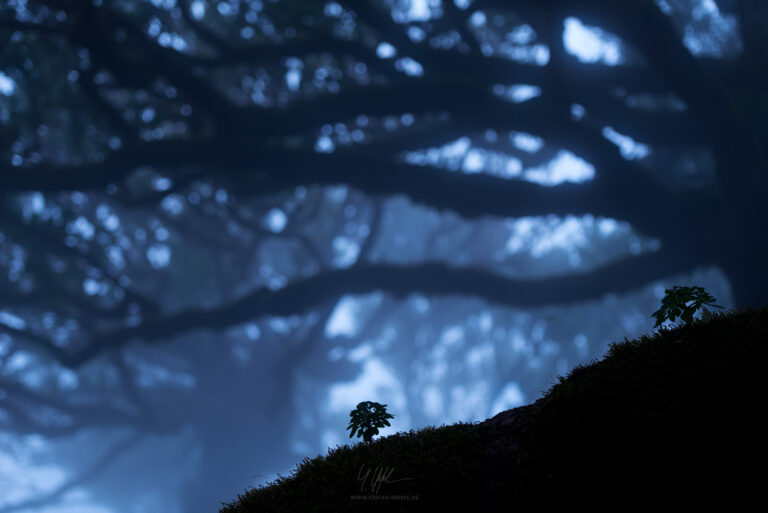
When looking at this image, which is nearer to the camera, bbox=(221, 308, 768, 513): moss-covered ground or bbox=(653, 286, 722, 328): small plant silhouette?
bbox=(221, 308, 768, 513): moss-covered ground

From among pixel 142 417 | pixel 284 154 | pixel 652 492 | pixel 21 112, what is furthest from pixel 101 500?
pixel 652 492

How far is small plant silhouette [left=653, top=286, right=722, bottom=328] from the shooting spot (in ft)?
11.2

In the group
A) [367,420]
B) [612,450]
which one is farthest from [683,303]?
[367,420]

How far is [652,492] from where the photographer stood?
8.57ft

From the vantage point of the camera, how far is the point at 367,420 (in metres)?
3.89

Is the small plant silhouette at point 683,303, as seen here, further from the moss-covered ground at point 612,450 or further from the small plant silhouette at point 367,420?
the small plant silhouette at point 367,420

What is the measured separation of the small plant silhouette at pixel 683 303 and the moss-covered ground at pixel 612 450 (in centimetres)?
9

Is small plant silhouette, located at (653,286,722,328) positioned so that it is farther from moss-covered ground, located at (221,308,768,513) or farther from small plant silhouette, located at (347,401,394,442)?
small plant silhouette, located at (347,401,394,442)

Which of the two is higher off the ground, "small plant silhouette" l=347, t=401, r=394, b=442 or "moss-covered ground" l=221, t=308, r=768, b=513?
"small plant silhouette" l=347, t=401, r=394, b=442

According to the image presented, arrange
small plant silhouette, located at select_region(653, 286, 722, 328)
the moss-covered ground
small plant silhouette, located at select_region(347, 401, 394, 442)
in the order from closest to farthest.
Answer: the moss-covered ground, small plant silhouette, located at select_region(653, 286, 722, 328), small plant silhouette, located at select_region(347, 401, 394, 442)

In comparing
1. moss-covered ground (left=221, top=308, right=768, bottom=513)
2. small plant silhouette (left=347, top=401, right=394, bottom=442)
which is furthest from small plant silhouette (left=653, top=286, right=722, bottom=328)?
small plant silhouette (left=347, top=401, right=394, bottom=442)

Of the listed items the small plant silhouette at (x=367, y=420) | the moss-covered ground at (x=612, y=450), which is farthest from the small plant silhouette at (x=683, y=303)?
the small plant silhouette at (x=367, y=420)

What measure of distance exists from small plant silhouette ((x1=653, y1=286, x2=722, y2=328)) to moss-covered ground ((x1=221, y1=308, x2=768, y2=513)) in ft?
0.30

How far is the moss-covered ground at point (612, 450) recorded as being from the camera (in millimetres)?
2619
